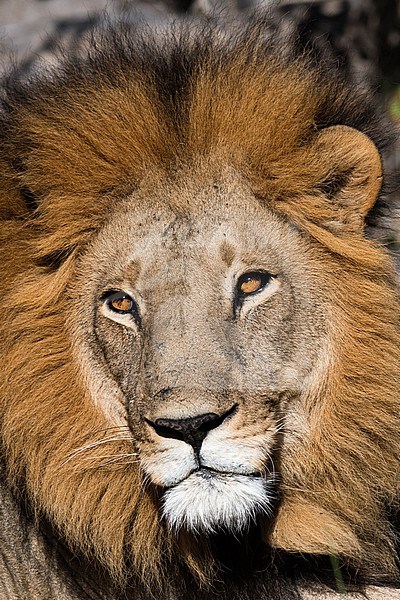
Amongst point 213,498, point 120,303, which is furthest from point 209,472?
point 120,303

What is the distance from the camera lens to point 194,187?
3.86 m

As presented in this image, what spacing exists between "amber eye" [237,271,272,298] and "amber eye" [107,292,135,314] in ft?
1.44

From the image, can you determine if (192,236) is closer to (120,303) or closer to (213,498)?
(120,303)

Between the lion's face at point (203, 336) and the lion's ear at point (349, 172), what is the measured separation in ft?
0.71

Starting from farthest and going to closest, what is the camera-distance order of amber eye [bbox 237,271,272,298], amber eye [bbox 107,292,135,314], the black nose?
amber eye [bbox 107,292,135,314] → amber eye [bbox 237,271,272,298] → the black nose

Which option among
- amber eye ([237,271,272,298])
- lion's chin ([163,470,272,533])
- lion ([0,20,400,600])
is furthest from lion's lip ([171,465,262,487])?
amber eye ([237,271,272,298])

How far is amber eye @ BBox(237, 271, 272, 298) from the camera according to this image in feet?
12.1

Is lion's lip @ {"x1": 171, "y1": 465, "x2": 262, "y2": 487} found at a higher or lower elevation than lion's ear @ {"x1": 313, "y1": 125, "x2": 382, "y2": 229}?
lower

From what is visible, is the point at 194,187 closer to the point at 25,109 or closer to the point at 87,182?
the point at 87,182

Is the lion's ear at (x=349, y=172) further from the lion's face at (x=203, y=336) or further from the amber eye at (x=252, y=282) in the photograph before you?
the amber eye at (x=252, y=282)

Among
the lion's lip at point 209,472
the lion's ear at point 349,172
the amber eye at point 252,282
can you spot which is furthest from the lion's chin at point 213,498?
the lion's ear at point 349,172

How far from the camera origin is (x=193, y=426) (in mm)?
3268

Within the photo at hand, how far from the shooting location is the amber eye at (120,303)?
3.80 metres

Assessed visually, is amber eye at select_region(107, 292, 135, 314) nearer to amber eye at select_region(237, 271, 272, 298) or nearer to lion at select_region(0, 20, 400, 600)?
lion at select_region(0, 20, 400, 600)
